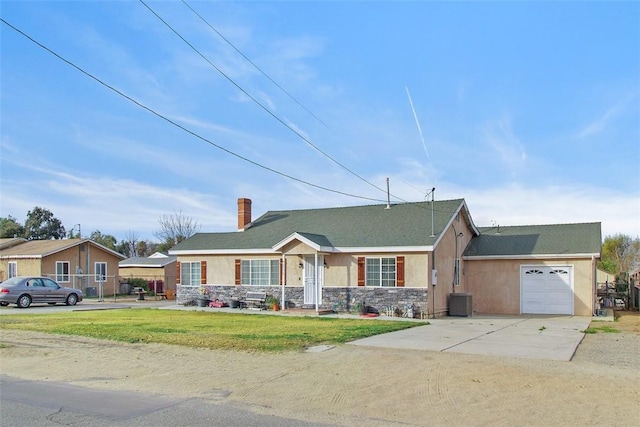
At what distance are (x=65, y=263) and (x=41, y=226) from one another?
3379 centimetres

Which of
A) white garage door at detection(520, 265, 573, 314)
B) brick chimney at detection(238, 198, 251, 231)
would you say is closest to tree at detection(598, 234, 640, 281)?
white garage door at detection(520, 265, 573, 314)

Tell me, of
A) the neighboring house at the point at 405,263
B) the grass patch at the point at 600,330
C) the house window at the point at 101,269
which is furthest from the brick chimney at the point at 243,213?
the grass patch at the point at 600,330

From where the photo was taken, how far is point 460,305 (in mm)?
22797

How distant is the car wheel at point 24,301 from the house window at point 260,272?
10.3 metres

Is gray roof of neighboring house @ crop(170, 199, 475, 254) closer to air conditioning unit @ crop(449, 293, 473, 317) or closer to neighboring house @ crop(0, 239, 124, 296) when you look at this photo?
air conditioning unit @ crop(449, 293, 473, 317)

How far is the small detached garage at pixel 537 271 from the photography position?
905 inches

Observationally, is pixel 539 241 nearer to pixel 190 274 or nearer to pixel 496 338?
pixel 496 338

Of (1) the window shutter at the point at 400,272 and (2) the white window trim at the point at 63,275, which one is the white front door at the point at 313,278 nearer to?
→ (1) the window shutter at the point at 400,272

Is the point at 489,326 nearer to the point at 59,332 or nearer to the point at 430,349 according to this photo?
the point at 430,349

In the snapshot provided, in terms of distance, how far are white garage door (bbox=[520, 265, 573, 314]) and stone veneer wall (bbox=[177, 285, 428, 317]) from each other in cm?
559

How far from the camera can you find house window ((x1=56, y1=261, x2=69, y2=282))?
37.6 m

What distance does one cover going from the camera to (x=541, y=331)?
16.7 metres

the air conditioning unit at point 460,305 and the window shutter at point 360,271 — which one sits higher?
the window shutter at point 360,271

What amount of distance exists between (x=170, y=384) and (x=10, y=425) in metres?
2.73
